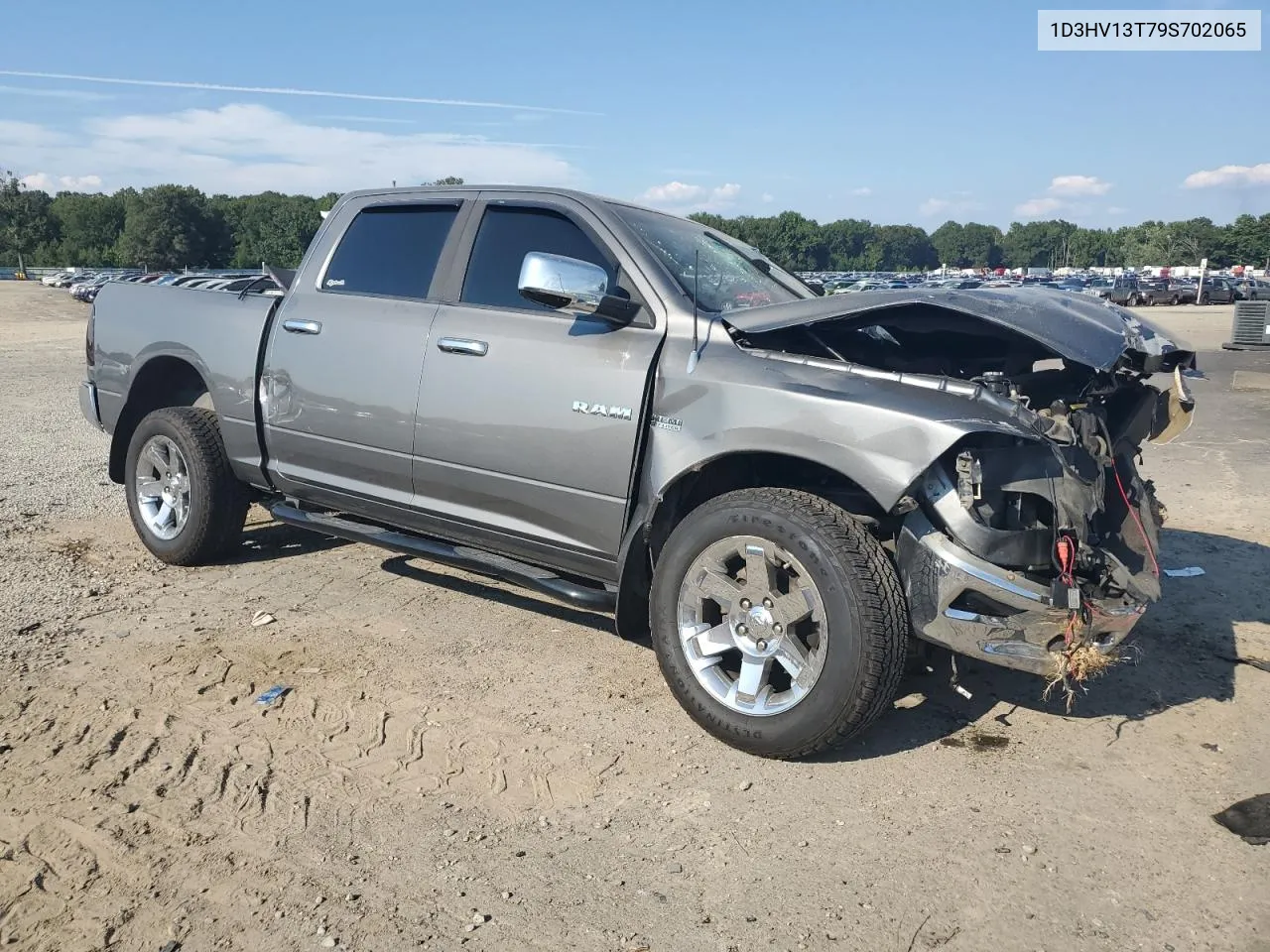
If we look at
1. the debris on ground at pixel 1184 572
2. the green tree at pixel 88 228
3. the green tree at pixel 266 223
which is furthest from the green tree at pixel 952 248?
the debris on ground at pixel 1184 572

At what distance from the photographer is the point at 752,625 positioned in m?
3.44

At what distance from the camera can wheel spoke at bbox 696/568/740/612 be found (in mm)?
3484

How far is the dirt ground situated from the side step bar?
0.37 metres

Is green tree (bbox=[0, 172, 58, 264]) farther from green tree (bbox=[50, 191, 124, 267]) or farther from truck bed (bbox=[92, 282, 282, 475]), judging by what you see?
truck bed (bbox=[92, 282, 282, 475])

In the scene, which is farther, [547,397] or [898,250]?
[898,250]

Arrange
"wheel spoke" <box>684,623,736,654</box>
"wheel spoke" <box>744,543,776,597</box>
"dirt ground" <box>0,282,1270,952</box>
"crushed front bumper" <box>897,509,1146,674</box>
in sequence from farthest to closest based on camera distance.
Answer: "wheel spoke" <box>684,623,736,654</box>
"wheel spoke" <box>744,543,776,597</box>
"crushed front bumper" <box>897,509,1146,674</box>
"dirt ground" <box>0,282,1270,952</box>

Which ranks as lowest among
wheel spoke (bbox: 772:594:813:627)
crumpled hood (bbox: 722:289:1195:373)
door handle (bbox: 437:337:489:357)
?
wheel spoke (bbox: 772:594:813:627)

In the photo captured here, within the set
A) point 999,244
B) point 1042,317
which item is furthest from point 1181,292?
point 999,244

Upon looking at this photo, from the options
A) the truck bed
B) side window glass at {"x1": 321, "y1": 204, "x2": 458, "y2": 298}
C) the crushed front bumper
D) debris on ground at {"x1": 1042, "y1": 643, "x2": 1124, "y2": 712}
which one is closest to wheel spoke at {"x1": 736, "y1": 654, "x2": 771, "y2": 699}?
the crushed front bumper

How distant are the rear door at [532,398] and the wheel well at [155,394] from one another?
78.7 inches

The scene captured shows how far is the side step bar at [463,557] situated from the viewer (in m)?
3.98

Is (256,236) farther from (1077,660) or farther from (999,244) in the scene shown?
(1077,660)

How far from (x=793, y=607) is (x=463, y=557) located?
5.25 ft

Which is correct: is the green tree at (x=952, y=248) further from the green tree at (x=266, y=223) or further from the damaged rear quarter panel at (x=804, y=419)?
the damaged rear quarter panel at (x=804, y=419)
